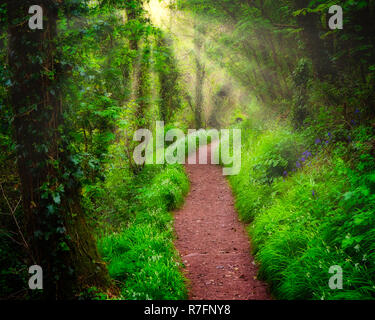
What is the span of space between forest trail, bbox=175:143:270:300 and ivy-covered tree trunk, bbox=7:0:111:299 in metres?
2.18

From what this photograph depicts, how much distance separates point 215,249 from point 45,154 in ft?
13.8

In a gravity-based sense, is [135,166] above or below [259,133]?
below

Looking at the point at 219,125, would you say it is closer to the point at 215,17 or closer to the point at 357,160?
the point at 215,17

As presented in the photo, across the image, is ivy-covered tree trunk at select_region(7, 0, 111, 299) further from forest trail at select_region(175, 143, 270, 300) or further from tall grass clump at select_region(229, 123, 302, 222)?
tall grass clump at select_region(229, 123, 302, 222)

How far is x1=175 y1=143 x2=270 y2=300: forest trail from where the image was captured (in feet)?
14.5

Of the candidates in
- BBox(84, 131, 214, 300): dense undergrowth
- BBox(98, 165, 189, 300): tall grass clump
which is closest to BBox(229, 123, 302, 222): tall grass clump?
BBox(84, 131, 214, 300): dense undergrowth

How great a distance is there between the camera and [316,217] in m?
4.48

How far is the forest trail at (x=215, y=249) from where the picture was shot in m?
4.41

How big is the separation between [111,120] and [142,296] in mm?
4030

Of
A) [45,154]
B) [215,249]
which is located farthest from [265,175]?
[45,154]

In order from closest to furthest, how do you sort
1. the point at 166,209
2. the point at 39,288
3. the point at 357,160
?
1. the point at 39,288
2. the point at 357,160
3. the point at 166,209

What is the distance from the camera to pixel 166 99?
1677 cm

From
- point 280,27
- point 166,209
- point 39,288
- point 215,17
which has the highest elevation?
Result: point 215,17
